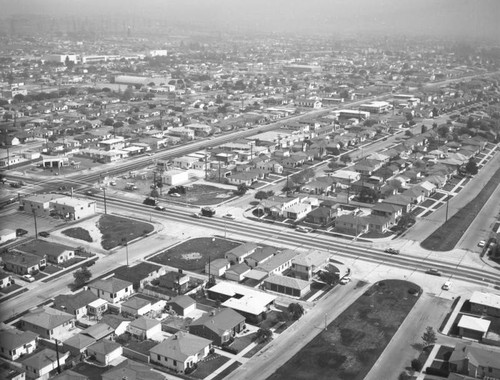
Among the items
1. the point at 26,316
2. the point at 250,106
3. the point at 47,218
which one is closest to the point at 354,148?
the point at 250,106

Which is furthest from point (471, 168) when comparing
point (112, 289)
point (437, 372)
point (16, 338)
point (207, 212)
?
point (16, 338)

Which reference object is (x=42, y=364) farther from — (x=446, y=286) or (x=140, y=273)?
(x=446, y=286)

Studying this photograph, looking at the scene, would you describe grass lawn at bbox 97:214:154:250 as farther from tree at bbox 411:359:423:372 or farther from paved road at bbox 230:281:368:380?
tree at bbox 411:359:423:372

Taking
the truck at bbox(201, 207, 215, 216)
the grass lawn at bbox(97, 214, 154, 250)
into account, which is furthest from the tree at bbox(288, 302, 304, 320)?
the truck at bbox(201, 207, 215, 216)

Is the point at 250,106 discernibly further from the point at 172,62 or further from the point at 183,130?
the point at 172,62

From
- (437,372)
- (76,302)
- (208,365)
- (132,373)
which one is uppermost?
(132,373)

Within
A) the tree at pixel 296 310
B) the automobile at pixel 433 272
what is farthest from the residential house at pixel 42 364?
the automobile at pixel 433 272
